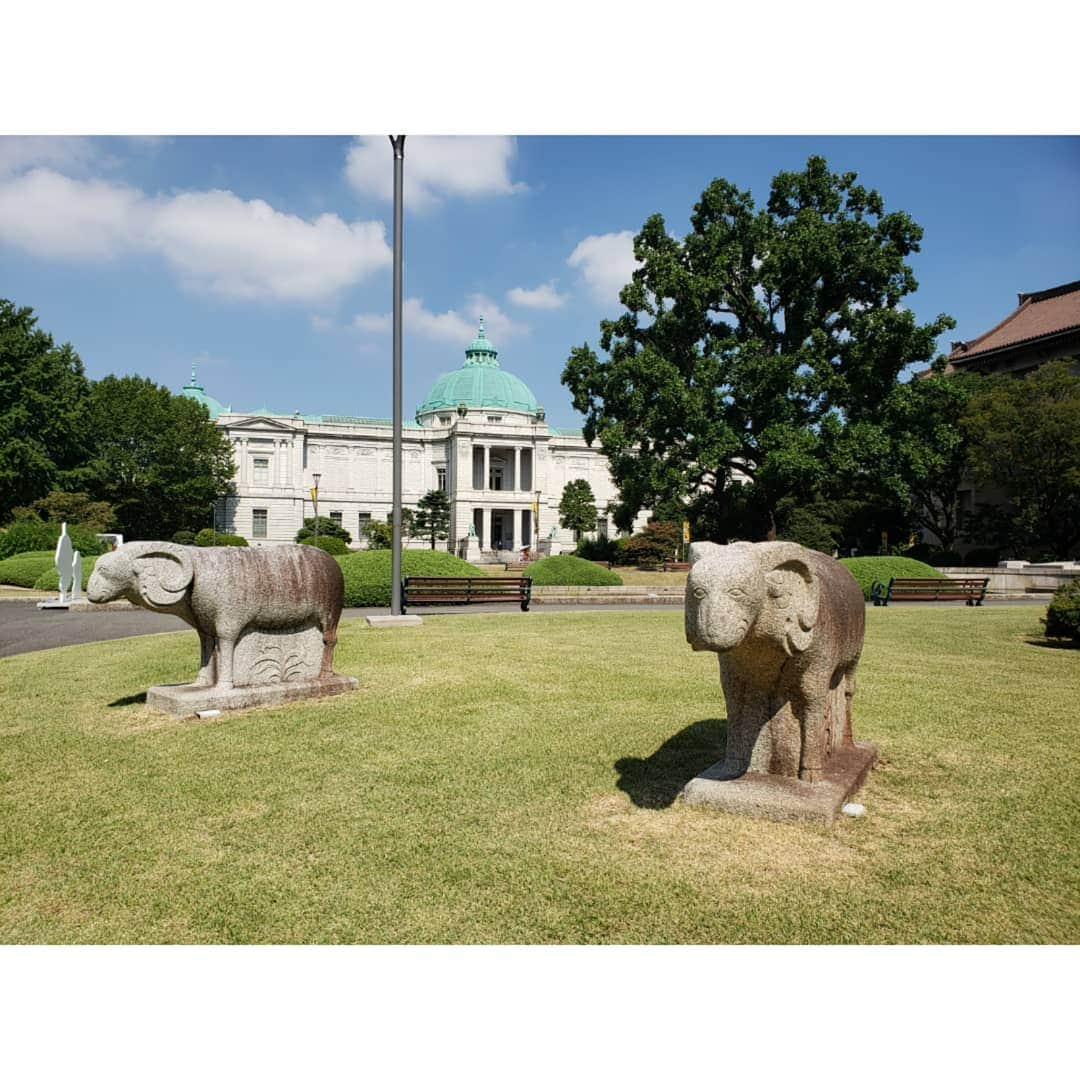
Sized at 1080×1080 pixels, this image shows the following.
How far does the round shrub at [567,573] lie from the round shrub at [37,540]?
15624mm

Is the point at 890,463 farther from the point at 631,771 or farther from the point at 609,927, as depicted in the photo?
the point at 609,927

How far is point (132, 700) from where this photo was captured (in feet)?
23.6

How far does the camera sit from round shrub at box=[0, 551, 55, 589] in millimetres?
22234

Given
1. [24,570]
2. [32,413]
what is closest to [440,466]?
[32,413]

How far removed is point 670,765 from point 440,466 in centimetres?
6594

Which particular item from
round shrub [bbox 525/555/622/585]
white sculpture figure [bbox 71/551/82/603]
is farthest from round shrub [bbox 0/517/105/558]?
round shrub [bbox 525/555/622/585]

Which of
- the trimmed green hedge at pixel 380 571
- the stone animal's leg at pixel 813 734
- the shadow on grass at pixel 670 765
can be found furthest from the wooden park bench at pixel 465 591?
the stone animal's leg at pixel 813 734

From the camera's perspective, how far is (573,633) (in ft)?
39.1

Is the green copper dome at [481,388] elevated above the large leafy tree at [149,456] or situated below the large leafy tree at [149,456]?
above

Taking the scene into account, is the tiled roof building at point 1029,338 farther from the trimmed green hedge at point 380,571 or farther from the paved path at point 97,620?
the trimmed green hedge at point 380,571

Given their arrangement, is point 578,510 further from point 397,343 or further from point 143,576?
point 143,576

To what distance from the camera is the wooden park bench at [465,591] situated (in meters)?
15.7

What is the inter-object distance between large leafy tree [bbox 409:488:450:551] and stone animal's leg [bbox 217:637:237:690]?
49.7m

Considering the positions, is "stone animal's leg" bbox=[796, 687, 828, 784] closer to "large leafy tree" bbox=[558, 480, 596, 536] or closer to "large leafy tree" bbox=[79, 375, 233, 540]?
"large leafy tree" bbox=[79, 375, 233, 540]
